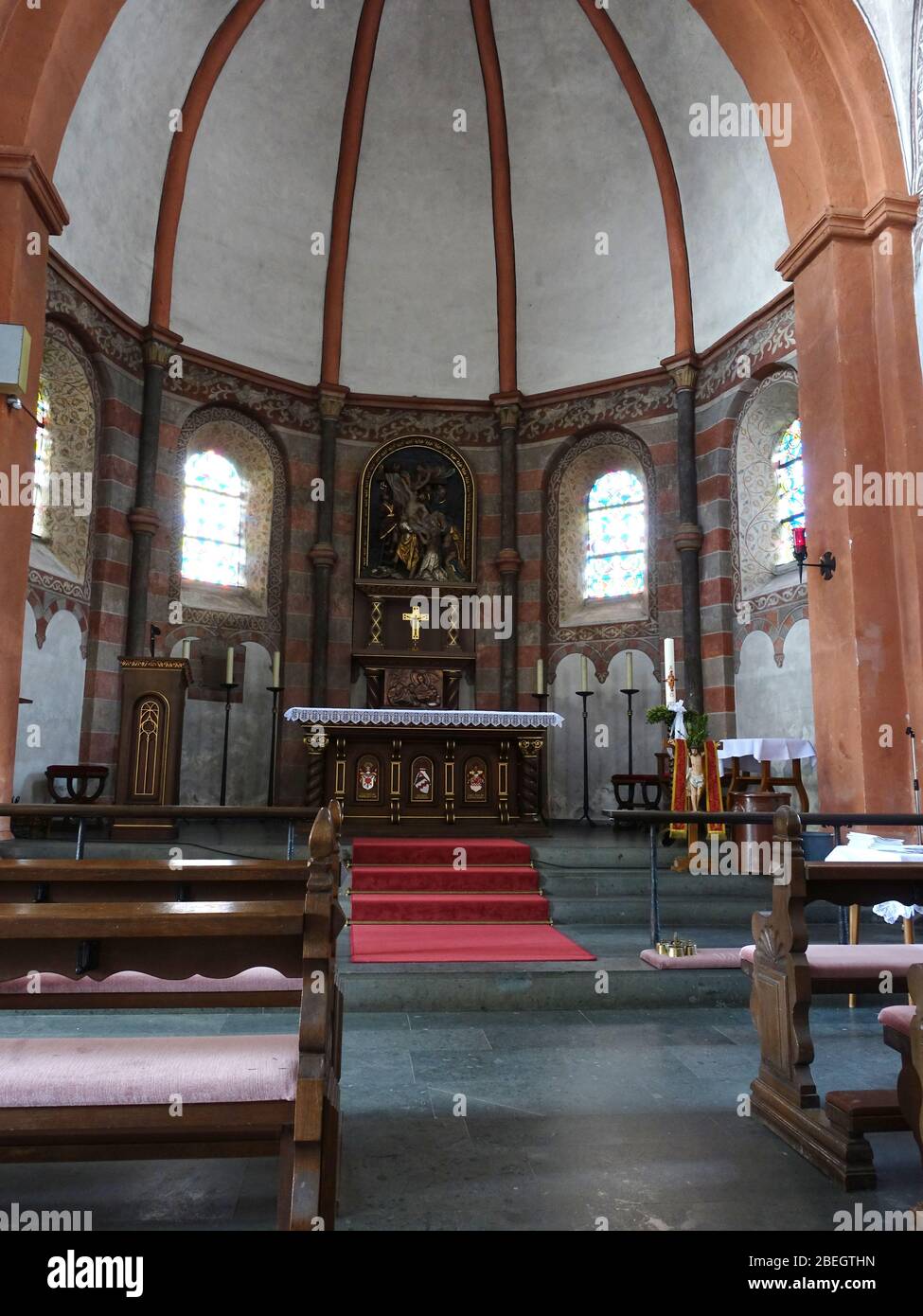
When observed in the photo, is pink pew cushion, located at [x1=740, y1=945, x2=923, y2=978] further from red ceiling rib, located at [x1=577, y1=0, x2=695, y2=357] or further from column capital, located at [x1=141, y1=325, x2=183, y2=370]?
column capital, located at [x1=141, y1=325, x2=183, y2=370]

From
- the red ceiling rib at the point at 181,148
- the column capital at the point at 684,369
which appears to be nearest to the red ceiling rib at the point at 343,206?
the red ceiling rib at the point at 181,148

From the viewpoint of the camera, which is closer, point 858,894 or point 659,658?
point 858,894

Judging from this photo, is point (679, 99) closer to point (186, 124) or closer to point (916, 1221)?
point (186, 124)

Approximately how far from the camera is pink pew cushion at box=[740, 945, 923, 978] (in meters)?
3.55

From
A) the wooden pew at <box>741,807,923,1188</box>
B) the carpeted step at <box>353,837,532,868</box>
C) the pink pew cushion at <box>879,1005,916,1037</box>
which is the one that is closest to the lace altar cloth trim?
the carpeted step at <box>353,837,532,868</box>

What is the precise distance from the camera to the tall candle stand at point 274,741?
11336mm

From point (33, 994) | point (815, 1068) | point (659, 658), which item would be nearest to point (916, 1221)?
point (815, 1068)

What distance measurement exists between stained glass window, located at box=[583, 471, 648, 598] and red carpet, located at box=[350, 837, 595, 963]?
509 cm

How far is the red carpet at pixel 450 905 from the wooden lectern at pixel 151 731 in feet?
6.40

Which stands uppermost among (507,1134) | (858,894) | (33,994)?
(858,894)

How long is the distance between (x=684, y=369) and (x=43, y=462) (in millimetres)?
7710

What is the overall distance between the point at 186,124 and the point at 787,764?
1033cm

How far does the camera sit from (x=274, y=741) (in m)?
11.5

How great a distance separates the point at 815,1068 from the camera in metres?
3.99
